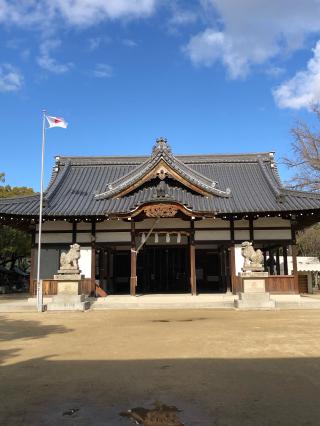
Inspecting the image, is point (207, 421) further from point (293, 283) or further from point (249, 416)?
point (293, 283)

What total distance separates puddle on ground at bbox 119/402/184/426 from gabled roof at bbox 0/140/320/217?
12967 mm

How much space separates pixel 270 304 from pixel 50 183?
41.3 feet

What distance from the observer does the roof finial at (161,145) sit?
19.7m

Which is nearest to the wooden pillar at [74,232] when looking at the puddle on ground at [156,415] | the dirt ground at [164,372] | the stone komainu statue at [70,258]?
the stone komainu statue at [70,258]

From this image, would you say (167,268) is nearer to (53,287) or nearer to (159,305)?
(159,305)

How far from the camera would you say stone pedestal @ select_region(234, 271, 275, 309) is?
600 inches

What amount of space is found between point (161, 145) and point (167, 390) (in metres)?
15.6

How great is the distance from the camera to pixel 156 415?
175 inches

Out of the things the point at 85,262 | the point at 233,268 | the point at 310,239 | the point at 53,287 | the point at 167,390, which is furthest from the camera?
the point at 310,239

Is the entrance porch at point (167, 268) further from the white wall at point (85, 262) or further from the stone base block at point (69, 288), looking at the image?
the stone base block at point (69, 288)

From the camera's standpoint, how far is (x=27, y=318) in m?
13.6

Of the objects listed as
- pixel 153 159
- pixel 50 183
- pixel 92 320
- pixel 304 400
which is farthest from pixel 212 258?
pixel 304 400

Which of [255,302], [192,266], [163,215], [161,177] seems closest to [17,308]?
[163,215]

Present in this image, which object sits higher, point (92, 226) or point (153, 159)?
point (153, 159)
